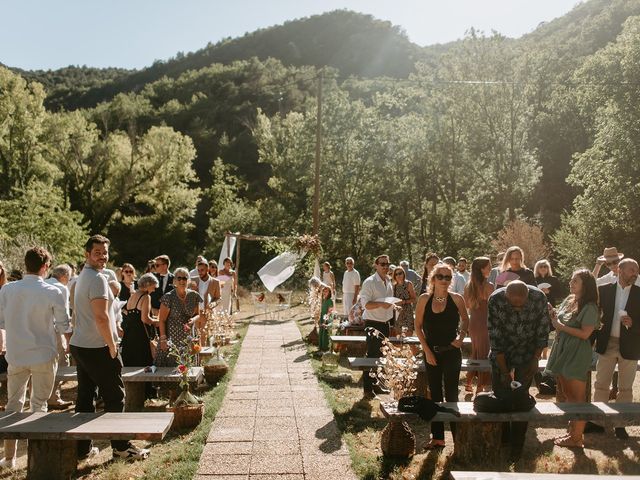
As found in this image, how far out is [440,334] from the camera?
5.57m

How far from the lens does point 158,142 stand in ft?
133

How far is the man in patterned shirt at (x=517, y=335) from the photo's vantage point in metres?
5.25

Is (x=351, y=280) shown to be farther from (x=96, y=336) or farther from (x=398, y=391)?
(x=96, y=336)

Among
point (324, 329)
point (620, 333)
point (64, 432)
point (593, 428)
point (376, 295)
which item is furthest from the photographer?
point (324, 329)

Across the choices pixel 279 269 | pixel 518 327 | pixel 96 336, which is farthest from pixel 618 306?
pixel 279 269

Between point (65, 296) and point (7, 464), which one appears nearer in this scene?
point (7, 464)

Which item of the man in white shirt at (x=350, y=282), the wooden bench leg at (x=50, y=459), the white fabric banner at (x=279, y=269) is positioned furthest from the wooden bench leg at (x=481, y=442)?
the white fabric banner at (x=279, y=269)

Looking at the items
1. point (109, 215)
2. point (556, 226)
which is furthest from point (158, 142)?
point (556, 226)

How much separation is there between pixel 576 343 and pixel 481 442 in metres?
1.38

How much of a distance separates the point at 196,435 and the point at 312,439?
1218 millimetres

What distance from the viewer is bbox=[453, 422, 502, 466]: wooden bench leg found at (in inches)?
206

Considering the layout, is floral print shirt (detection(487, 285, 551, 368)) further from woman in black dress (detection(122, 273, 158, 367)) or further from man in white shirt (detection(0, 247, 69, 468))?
woman in black dress (detection(122, 273, 158, 367))

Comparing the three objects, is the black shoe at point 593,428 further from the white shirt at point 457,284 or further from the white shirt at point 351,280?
the white shirt at point 351,280

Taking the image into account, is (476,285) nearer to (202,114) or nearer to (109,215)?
(109,215)
